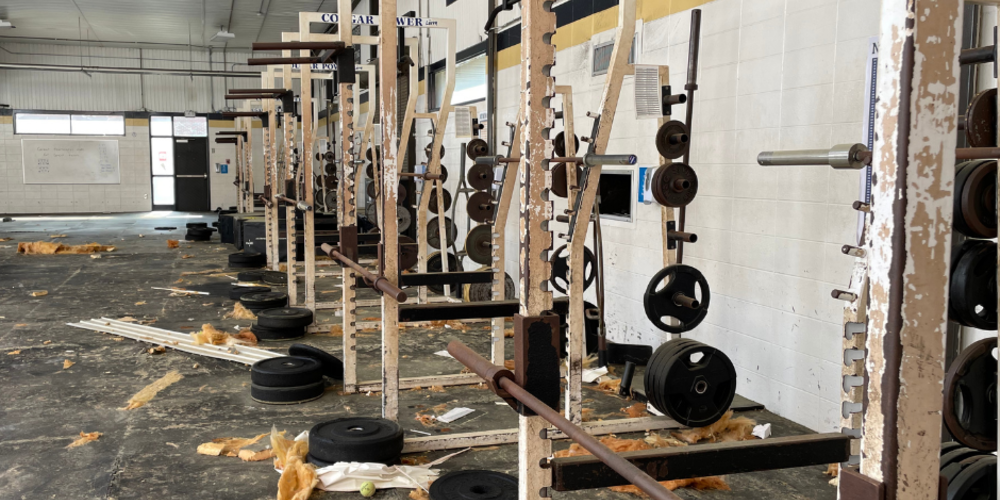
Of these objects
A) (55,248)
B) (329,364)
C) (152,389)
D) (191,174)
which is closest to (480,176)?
(329,364)

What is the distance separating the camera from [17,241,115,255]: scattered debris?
38.7 ft

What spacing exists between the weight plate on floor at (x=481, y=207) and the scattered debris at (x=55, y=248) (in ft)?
28.6

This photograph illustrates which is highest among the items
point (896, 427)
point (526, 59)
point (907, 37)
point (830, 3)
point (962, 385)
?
point (830, 3)

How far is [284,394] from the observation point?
4.45 meters

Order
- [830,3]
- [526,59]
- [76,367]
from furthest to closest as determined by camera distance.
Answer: [76,367] < [830,3] < [526,59]

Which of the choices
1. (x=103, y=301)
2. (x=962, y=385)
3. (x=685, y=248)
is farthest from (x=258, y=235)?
(x=962, y=385)

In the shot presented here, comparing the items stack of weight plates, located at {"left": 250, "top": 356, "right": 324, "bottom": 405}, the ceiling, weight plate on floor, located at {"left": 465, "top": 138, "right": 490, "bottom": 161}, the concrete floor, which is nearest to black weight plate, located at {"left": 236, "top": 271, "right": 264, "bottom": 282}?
the concrete floor

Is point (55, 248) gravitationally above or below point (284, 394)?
above

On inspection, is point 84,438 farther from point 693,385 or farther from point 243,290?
point 243,290

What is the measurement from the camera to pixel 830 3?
3676 millimetres

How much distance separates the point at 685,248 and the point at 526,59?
2.97 meters

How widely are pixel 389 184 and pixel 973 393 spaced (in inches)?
102

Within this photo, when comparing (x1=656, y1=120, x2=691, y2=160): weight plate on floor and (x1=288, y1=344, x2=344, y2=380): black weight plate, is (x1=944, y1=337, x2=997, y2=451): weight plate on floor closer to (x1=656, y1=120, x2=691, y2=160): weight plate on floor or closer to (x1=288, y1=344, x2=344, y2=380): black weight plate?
(x1=656, y1=120, x2=691, y2=160): weight plate on floor

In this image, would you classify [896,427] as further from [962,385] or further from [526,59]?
[526,59]
